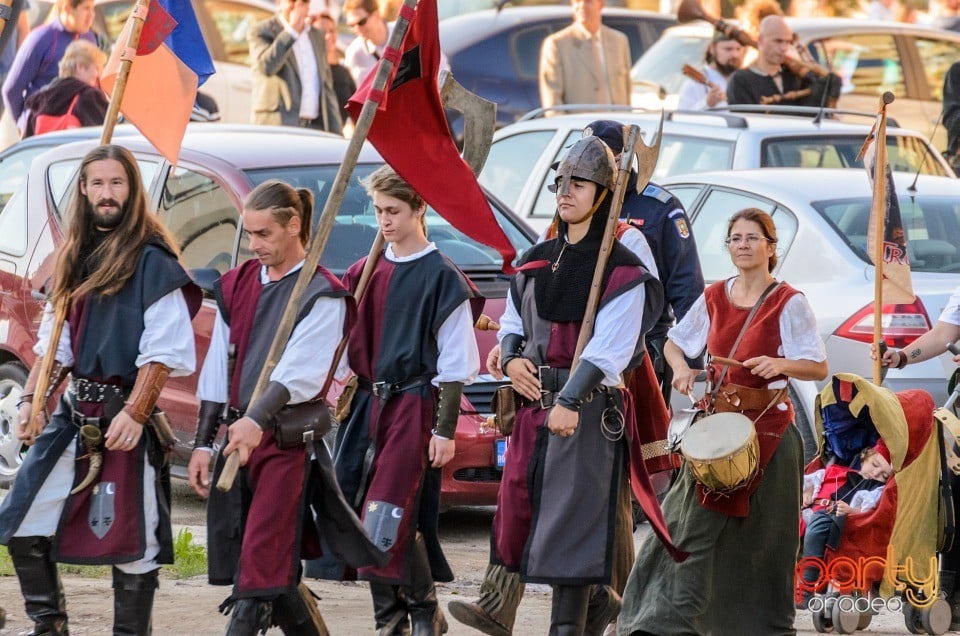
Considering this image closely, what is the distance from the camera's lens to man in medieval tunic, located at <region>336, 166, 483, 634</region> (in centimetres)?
627

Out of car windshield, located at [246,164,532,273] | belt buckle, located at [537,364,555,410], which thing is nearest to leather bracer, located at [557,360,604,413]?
belt buckle, located at [537,364,555,410]

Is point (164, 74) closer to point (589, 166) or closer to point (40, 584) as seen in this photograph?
point (589, 166)

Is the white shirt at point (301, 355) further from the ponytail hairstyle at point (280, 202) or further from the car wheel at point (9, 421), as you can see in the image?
the car wheel at point (9, 421)

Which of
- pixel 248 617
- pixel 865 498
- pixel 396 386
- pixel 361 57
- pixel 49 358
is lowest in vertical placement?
pixel 248 617

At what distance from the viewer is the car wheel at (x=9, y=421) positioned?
945 centimetres

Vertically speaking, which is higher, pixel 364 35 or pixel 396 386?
pixel 364 35

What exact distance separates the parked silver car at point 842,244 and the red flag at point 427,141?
2878 millimetres

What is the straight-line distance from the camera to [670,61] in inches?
654

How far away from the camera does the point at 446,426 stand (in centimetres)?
624

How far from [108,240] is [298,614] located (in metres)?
1.36

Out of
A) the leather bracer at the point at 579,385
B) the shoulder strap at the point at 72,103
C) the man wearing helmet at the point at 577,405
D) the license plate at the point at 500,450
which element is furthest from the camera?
the shoulder strap at the point at 72,103

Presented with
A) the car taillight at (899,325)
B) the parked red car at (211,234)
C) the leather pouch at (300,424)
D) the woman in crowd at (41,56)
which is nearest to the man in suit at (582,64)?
the woman in crowd at (41,56)

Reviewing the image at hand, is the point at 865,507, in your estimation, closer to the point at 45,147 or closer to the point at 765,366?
the point at 765,366

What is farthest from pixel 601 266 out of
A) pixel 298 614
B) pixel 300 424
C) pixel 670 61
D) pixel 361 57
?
pixel 670 61
